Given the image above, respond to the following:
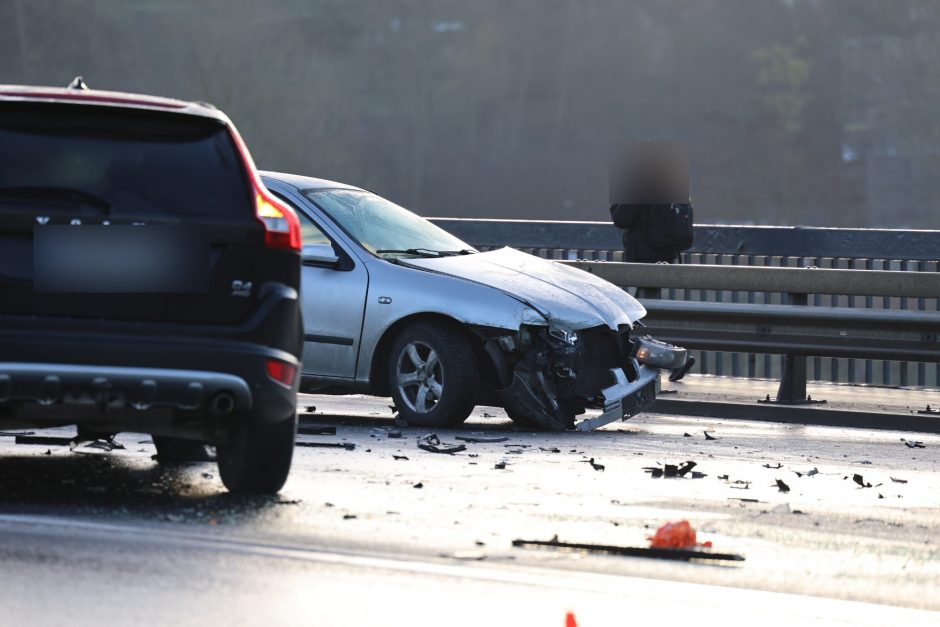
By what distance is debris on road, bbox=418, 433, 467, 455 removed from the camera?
9.63m

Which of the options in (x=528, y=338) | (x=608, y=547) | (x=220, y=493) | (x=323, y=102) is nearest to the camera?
(x=608, y=547)

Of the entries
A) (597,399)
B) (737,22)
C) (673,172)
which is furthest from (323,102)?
(597,399)

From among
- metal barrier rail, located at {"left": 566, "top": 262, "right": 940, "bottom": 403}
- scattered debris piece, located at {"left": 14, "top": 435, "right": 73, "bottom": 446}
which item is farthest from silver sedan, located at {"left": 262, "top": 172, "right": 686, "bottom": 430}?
metal barrier rail, located at {"left": 566, "top": 262, "right": 940, "bottom": 403}

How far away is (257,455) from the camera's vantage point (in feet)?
24.6

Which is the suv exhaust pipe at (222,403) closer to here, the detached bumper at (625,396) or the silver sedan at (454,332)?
the silver sedan at (454,332)

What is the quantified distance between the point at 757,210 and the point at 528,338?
331 ft

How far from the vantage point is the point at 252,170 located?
23.8 ft

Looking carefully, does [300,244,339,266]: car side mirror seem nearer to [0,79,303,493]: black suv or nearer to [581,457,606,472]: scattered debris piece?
[581,457,606,472]: scattered debris piece

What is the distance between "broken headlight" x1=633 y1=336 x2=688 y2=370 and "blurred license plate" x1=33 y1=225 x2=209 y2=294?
4663 mm

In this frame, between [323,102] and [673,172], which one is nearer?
[673,172]

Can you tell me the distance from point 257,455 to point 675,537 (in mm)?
1853

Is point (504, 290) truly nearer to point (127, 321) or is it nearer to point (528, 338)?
point (528, 338)

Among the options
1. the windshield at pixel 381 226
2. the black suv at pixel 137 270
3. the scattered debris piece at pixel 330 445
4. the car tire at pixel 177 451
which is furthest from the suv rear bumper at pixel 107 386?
the windshield at pixel 381 226

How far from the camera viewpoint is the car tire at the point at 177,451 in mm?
8898
